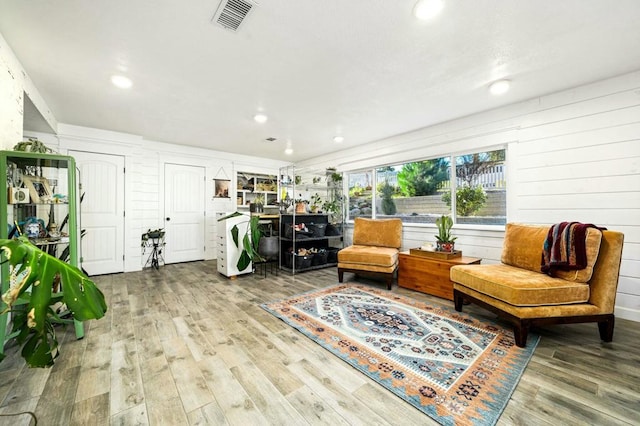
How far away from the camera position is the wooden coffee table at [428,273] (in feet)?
10.1

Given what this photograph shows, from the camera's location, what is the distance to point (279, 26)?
186 cm

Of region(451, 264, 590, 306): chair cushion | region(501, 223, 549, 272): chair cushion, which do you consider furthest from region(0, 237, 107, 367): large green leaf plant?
region(501, 223, 549, 272): chair cushion

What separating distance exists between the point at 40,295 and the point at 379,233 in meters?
3.85

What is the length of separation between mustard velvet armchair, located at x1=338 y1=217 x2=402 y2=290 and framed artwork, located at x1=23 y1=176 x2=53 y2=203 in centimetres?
327

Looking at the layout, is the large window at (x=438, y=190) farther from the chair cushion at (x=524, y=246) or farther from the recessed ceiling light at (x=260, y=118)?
the recessed ceiling light at (x=260, y=118)

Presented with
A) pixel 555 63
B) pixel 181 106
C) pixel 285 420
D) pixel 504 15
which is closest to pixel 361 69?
pixel 504 15

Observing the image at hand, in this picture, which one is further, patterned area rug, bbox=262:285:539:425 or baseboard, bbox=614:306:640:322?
baseboard, bbox=614:306:640:322

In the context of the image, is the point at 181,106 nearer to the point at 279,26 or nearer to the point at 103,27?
the point at 103,27

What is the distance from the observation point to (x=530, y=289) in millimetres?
2062

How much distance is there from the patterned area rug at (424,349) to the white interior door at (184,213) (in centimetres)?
326

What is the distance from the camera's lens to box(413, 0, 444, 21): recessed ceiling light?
1.63 m

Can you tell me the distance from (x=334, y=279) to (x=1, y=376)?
10.7 feet

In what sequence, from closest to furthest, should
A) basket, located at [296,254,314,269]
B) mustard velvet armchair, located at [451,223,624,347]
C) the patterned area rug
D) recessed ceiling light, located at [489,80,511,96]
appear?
1. the patterned area rug
2. mustard velvet armchair, located at [451,223,624,347]
3. recessed ceiling light, located at [489,80,511,96]
4. basket, located at [296,254,314,269]

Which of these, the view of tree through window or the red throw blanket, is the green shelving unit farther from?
the view of tree through window
